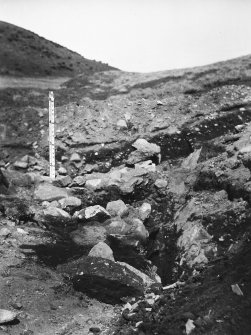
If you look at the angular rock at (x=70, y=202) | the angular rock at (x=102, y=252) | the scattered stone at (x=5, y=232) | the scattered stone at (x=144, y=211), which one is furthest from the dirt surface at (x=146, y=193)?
the angular rock at (x=102, y=252)

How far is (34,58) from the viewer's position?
1153 inches

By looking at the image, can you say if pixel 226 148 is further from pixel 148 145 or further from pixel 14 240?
pixel 14 240

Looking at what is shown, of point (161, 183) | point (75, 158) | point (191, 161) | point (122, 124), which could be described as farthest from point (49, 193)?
point (122, 124)

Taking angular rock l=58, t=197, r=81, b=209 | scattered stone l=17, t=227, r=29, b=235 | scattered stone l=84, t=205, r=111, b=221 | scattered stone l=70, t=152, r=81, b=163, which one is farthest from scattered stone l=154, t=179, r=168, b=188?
scattered stone l=17, t=227, r=29, b=235

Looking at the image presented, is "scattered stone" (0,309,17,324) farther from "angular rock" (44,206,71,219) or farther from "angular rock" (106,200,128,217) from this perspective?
"angular rock" (106,200,128,217)

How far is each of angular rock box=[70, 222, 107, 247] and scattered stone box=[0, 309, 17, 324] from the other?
12.6 feet

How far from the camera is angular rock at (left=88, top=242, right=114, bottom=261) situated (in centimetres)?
1021

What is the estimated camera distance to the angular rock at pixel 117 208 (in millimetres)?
12953

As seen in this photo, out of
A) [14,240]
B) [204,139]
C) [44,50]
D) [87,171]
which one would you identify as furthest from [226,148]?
[44,50]

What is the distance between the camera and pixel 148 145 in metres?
16.6

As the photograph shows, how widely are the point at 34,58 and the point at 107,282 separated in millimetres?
22939

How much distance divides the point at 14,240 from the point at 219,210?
4925mm

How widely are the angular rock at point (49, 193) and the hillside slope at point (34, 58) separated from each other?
13116 mm

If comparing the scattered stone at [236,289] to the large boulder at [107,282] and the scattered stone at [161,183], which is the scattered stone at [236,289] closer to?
the large boulder at [107,282]
